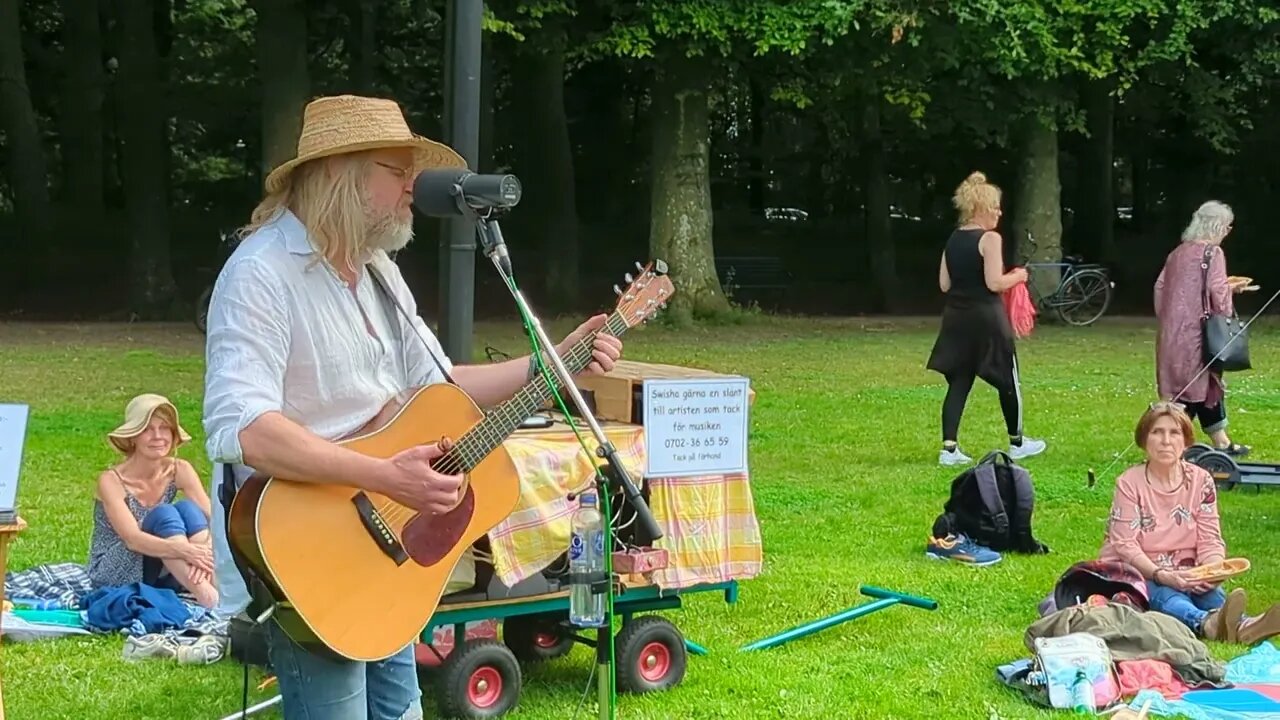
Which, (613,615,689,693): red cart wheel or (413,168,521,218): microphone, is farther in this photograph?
(613,615,689,693): red cart wheel

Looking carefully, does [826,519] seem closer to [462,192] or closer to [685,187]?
[462,192]

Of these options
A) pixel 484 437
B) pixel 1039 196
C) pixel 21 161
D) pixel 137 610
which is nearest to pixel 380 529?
pixel 484 437

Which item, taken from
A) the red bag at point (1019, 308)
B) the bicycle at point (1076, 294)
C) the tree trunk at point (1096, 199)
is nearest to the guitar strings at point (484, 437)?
the red bag at point (1019, 308)

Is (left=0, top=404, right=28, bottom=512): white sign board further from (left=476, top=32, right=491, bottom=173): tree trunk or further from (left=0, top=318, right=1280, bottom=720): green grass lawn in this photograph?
(left=476, top=32, right=491, bottom=173): tree trunk

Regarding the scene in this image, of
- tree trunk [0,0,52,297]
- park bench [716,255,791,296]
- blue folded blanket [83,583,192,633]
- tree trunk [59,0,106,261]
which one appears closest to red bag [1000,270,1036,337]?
blue folded blanket [83,583,192,633]

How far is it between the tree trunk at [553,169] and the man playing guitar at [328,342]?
18342 millimetres

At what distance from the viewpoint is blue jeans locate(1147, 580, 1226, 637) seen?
601 cm

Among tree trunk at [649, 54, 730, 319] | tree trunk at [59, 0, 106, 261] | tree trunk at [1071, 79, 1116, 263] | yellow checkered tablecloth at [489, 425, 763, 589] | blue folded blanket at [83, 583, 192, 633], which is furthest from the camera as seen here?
tree trunk at [1071, 79, 1116, 263]

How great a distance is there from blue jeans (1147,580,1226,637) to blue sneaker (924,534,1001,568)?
113 cm

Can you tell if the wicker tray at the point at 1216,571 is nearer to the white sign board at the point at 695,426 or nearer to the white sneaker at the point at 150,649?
the white sign board at the point at 695,426

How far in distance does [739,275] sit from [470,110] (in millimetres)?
21252

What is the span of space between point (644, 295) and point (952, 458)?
611 cm

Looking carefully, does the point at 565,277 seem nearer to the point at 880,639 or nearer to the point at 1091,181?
the point at 1091,181

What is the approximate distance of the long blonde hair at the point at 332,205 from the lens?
3283mm
